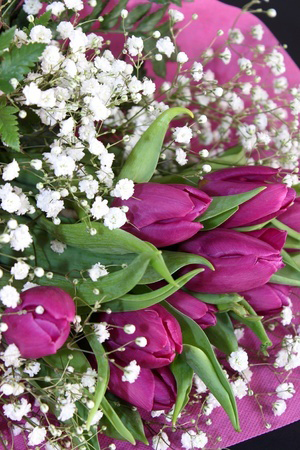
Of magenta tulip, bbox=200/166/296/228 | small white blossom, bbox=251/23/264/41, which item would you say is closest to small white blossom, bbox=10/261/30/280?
magenta tulip, bbox=200/166/296/228

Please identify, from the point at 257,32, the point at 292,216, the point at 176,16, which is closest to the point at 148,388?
the point at 292,216

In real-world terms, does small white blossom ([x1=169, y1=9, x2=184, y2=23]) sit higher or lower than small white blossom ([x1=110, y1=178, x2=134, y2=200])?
higher

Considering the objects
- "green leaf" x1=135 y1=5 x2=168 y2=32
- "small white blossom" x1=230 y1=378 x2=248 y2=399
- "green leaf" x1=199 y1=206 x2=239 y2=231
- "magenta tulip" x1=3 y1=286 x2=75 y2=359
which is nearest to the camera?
"magenta tulip" x1=3 y1=286 x2=75 y2=359

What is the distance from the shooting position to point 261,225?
0.66 meters

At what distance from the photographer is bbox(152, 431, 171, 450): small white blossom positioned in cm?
71

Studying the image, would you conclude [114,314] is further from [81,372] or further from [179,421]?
[179,421]

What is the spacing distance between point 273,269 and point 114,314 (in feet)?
0.55

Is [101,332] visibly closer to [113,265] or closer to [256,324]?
[113,265]

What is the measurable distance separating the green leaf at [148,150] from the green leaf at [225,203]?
7 cm

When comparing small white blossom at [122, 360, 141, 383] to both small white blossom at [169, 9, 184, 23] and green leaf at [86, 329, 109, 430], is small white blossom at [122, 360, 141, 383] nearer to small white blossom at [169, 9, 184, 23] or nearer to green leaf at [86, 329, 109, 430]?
green leaf at [86, 329, 109, 430]

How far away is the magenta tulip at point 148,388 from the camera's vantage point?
63 cm

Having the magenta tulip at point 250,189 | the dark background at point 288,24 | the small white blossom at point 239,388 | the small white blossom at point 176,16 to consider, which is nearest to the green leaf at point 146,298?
the magenta tulip at point 250,189

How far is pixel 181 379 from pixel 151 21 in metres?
0.50

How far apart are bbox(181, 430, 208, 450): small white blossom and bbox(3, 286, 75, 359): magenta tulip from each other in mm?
253
